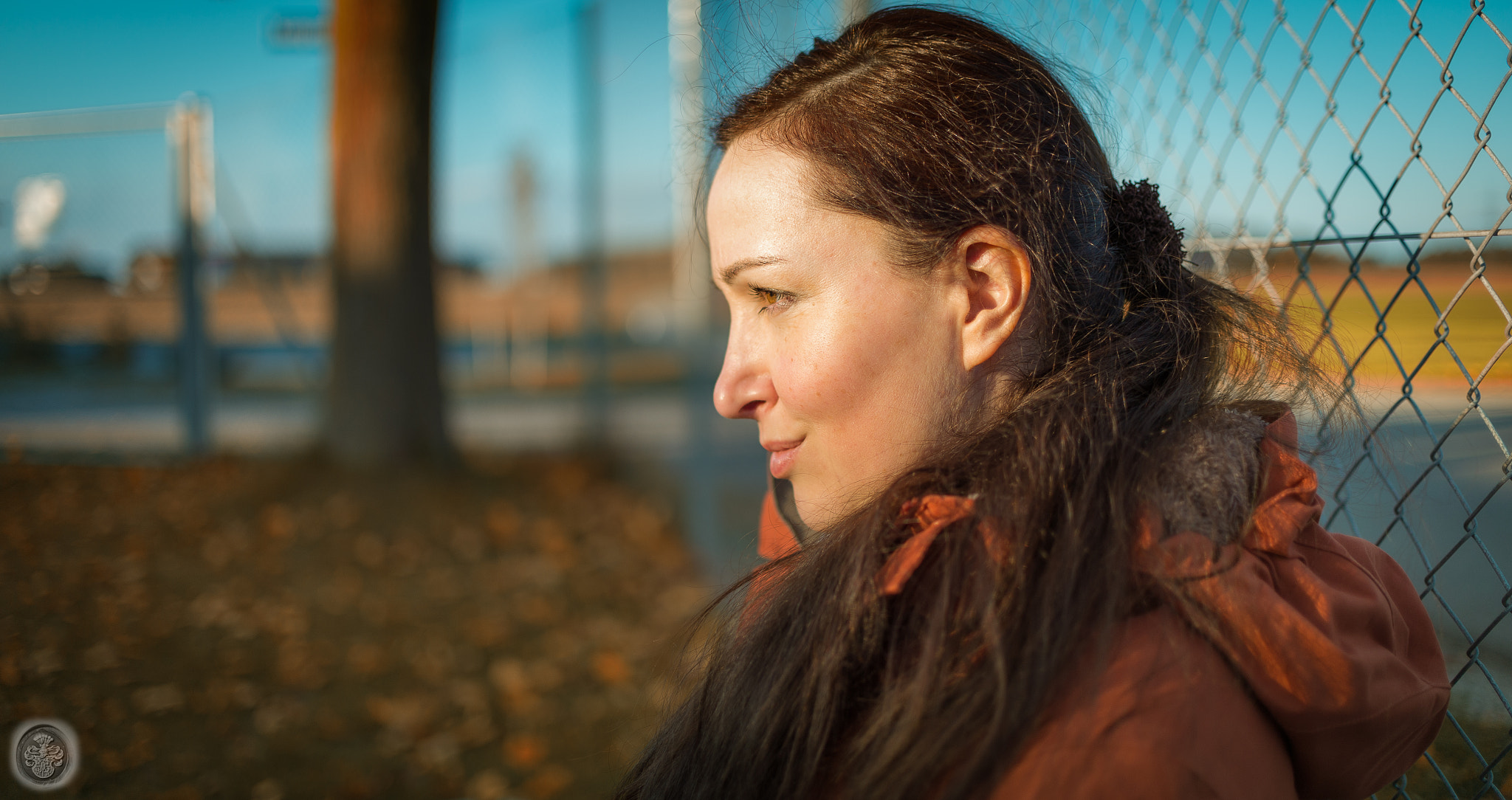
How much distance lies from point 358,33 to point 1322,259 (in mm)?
5937

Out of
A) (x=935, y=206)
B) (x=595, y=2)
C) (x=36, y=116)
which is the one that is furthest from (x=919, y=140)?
(x=36, y=116)

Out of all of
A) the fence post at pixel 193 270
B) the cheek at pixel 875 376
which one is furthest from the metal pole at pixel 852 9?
the fence post at pixel 193 270

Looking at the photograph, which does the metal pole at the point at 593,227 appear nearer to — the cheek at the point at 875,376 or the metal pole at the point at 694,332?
the metal pole at the point at 694,332

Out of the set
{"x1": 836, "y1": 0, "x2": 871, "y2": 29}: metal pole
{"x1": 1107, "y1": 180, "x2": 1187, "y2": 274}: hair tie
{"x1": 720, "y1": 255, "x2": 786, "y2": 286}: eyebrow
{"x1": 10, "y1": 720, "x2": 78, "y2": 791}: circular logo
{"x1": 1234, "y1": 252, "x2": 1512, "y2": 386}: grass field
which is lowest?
{"x1": 10, "y1": 720, "x2": 78, "y2": 791}: circular logo

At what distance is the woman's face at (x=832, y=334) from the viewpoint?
1.31 metres

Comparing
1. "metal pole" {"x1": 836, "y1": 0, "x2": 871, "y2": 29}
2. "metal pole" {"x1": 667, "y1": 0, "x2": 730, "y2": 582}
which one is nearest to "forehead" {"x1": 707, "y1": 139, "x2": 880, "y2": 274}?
"metal pole" {"x1": 836, "y1": 0, "x2": 871, "y2": 29}

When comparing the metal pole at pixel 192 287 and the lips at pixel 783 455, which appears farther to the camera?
the metal pole at pixel 192 287

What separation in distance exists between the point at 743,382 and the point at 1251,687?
797 millimetres

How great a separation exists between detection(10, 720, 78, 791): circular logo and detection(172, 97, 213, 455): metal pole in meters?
4.34

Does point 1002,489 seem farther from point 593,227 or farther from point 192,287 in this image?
point 192,287

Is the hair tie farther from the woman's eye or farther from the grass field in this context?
the woman's eye

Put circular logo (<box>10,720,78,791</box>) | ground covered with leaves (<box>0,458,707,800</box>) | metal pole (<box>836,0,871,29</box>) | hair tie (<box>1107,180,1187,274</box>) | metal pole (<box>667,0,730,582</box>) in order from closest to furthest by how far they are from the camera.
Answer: hair tie (<box>1107,180,1187,274</box>)
circular logo (<box>10,720,78,791</box>)
ground covered with leaves (<box>0,458,707,800</box>)
metal pole (<box>836,0,871,29</box>)
metal pole (<box>667,0,730,582</box>)

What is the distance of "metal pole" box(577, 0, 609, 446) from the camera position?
5.43 metres

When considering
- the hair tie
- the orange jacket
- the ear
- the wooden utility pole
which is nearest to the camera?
the orange jacket
